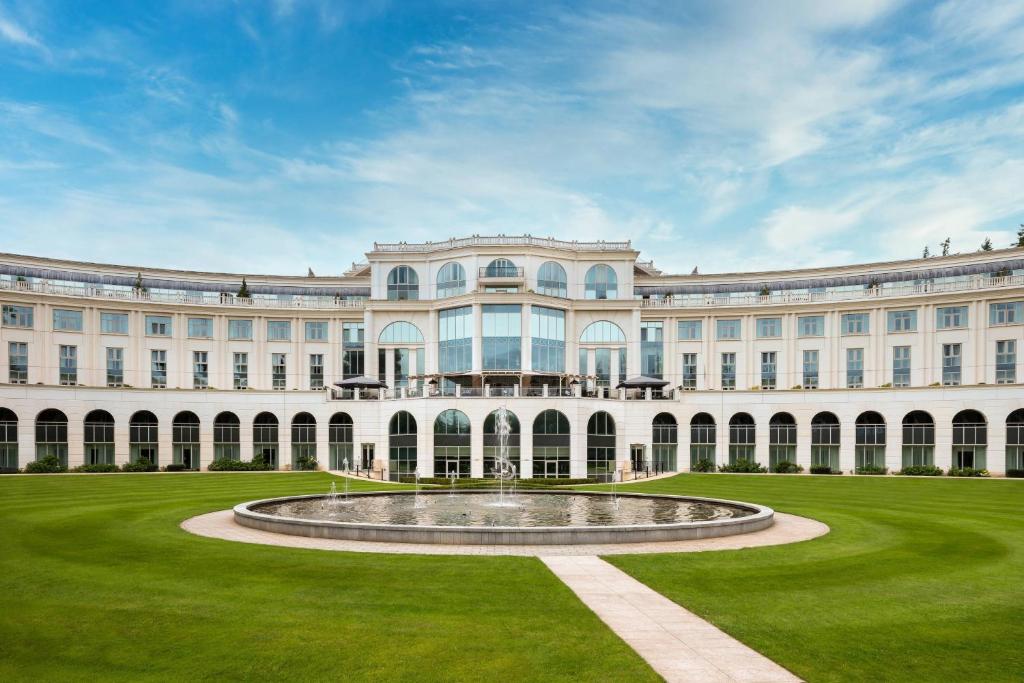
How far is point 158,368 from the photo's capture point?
8088 centimetres

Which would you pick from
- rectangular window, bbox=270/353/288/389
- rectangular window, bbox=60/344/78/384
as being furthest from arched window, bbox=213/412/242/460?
rectangular window, bbox=60/344/78/384

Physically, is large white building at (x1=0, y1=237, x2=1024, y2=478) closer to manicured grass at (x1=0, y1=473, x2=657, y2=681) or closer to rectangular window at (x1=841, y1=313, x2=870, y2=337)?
rectangular window at (x1=841, y1=313, x2=870, y2=337)

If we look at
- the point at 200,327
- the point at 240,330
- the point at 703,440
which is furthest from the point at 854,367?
the point at 200,327

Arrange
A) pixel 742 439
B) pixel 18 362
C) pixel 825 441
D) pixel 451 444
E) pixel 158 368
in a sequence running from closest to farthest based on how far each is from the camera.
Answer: pixel 451 444
pixel 18 362
pixel 825 441
pixel 742 439
pixel 158 368

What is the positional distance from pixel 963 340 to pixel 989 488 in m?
25.8

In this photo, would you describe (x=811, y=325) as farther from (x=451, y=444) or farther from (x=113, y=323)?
(x=113, y=323)

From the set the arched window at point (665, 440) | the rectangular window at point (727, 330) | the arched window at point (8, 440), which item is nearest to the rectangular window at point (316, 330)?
the arched window at point (8, 440)

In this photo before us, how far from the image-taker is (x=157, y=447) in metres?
76.0

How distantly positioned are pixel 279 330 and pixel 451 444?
29.4 meters

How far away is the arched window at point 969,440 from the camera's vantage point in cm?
6850

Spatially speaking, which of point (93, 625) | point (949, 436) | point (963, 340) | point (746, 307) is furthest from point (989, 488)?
point (93, 625)

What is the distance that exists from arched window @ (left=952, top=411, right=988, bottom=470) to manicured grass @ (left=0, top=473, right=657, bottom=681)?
62.7 meters

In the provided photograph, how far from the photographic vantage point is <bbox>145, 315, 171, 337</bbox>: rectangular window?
80625mm

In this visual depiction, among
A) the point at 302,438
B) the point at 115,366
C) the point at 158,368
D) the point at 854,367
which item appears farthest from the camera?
the point at 158,368
